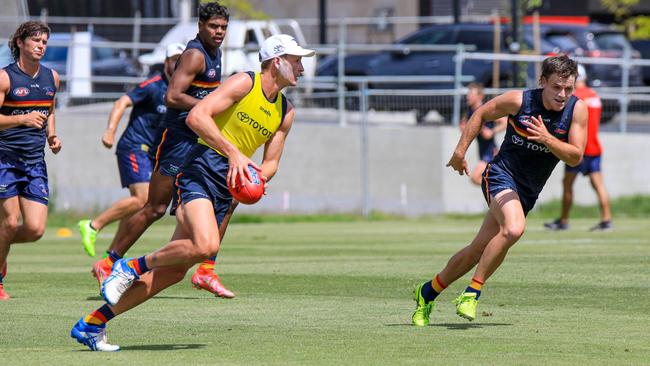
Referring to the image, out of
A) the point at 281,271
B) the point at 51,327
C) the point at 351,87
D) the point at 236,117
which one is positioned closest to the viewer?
the point at 236,117

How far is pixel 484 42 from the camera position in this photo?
29.9 meters

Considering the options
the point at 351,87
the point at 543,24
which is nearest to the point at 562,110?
the point at 351,87

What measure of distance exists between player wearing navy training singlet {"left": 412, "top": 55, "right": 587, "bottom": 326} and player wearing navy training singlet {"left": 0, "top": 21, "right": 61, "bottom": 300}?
351 cm

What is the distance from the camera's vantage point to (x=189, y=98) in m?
11.1

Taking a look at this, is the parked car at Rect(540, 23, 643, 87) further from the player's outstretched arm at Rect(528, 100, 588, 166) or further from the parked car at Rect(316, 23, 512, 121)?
the player's outstretched arm at Rect(528, 100, 588, 166)

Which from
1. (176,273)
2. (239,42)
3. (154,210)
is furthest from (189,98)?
(239,42)

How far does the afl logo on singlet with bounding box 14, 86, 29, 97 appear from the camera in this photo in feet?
37.1

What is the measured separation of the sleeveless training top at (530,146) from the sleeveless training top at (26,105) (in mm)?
3813

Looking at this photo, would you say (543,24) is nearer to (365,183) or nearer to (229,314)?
(365,183)

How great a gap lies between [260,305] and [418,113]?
1599cm

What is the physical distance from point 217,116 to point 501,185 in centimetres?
226

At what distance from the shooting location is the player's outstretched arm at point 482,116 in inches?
384

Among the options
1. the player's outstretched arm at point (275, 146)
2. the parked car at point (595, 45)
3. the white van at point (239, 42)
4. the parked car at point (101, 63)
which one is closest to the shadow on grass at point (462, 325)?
the player's outstretched arm at point (275, 146)

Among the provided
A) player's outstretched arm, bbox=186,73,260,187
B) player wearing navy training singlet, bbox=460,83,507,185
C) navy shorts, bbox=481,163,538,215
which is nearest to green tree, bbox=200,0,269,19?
player wearing navy training singlet, bbox=460,83,507,185
